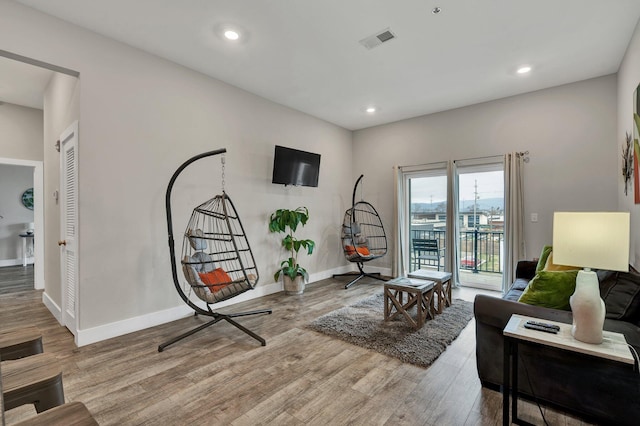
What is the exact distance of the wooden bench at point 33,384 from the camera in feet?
3.57

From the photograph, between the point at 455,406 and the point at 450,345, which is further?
the point at 450,345

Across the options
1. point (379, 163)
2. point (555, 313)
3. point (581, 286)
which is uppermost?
point (379, 163)

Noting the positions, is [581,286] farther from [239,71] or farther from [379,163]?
[379,163]

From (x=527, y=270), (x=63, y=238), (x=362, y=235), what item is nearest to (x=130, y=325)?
(x=63, y=238)

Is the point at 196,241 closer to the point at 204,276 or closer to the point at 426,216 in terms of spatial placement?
the point at 204,276

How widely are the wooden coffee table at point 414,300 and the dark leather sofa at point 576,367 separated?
0.99 m

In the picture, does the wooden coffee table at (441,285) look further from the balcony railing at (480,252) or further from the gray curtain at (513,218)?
the balcony railing at (480,252)

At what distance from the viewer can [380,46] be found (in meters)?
3.26

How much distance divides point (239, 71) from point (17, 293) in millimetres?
4905

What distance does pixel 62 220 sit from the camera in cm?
341

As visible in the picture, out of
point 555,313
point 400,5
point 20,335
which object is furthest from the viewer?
point 400,5

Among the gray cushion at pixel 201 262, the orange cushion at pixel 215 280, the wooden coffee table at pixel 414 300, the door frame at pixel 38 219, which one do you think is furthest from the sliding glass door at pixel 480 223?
the door frame at pixel 38 219

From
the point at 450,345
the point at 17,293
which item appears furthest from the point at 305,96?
the point at 17,293

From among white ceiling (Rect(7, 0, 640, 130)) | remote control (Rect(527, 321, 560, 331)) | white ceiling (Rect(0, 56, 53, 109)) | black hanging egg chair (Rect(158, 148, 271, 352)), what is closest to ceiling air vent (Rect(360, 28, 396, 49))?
→ white ceiling (Rect(7, 0, 640, 130))
